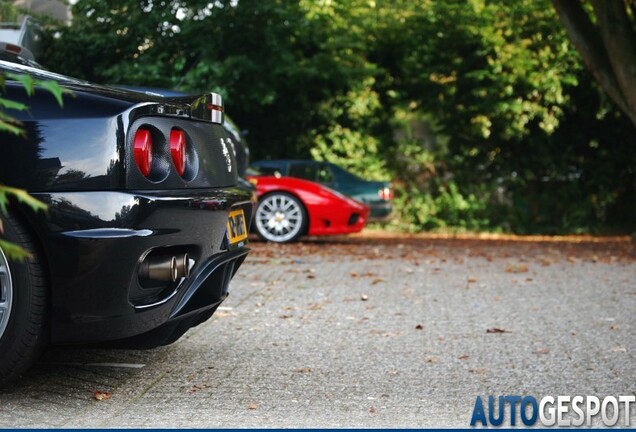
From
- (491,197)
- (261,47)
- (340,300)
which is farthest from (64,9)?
(340,300)

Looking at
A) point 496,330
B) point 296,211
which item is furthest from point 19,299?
point 296,211

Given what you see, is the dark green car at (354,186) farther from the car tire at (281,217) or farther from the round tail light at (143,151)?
the round tail light at (143,151)

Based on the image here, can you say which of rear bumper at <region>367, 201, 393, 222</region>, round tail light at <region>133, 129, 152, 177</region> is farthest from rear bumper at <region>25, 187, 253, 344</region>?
rear bumper at <region>367, 201, 393, 222</region>

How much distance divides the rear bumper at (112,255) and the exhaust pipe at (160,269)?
0.10ft

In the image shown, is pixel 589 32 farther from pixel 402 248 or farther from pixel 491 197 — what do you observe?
pixel 491 197

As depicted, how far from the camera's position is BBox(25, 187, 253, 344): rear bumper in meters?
3.98

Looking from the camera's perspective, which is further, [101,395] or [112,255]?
[101,395]

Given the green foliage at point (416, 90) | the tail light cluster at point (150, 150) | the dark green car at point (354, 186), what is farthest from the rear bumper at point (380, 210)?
the tail light cluster at point (150, 150)

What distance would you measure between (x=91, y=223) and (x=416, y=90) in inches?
648

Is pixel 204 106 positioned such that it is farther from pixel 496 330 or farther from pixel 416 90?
pixel 416 90

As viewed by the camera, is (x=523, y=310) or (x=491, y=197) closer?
(x=523, y=310)

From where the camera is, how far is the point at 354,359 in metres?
5.37

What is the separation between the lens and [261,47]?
57.9 ft

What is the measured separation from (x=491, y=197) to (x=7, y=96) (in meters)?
16.5
